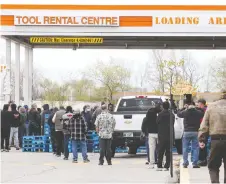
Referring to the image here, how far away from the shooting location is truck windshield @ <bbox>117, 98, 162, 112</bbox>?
2183cm

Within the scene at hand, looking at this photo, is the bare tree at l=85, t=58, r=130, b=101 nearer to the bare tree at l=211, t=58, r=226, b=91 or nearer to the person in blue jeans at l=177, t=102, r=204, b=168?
the bare tree at l=211, t=58, r=226, b=91

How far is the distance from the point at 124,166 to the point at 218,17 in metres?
13.2

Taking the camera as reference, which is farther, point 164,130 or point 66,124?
point 66,124

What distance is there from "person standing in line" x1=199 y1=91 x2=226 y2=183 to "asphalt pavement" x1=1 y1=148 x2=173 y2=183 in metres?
3.08

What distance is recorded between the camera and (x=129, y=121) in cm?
2012

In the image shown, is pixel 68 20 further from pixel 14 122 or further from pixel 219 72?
pixel 219 72

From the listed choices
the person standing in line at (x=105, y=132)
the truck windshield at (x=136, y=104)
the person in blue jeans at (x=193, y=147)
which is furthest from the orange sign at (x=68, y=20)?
the person in blue jeans at (x=193, y=147)

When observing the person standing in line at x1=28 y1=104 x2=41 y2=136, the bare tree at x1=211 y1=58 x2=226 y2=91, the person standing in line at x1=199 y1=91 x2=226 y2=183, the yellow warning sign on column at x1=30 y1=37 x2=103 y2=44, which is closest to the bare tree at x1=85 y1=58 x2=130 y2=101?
the bare tree at x1=211 y1=58 x2=226 y2=91

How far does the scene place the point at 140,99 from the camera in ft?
72.0

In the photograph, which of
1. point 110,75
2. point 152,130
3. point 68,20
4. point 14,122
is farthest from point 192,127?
point 110,75

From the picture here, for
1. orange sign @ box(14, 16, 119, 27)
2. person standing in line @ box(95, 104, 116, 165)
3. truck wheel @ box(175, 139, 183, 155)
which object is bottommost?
truck wheel @ box(175, 139, 183, 155)

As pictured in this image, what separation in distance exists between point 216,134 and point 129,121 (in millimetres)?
9316

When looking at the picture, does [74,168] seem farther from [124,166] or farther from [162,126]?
[162,126]

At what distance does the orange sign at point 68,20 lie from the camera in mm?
28641
